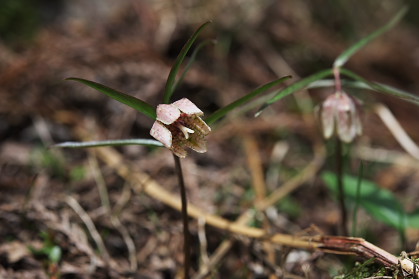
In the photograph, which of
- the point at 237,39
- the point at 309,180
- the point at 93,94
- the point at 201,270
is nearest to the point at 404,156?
the point at 309,180

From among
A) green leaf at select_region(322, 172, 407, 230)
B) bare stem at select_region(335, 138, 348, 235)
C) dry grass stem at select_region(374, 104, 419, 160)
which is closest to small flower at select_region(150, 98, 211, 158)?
bare stem at select_region(335, 138, 348, 235)

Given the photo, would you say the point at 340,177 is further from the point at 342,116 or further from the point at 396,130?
the point at 396,130

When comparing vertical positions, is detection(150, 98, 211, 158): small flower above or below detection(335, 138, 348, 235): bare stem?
below

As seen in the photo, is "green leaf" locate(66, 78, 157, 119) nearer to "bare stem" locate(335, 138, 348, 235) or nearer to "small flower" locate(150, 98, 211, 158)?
"small flower" locate(150, 98, 211, 158)

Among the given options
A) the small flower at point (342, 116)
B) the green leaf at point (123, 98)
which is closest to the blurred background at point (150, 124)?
the small flower at point (342, 116)

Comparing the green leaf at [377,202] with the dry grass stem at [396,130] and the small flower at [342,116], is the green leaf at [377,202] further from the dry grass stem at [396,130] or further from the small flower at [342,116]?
the dry grass stem at [396,130]
